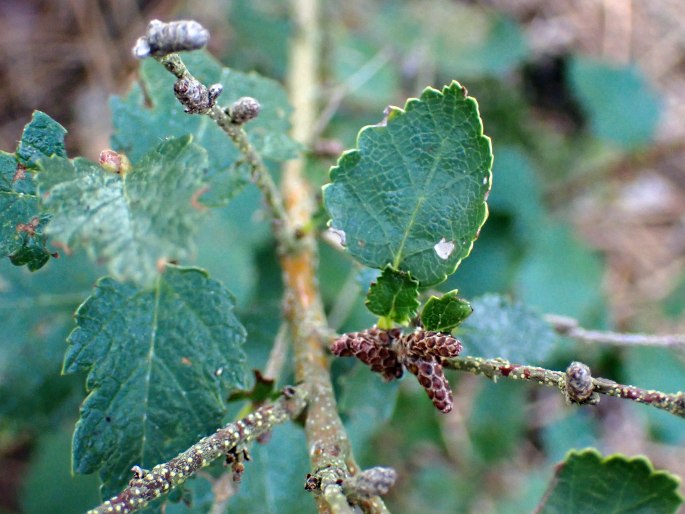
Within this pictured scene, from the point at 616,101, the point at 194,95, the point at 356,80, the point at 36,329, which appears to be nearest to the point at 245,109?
the point at 194,95

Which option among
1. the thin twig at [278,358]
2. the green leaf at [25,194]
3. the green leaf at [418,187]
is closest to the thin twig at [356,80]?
the thin twig at [278,358]

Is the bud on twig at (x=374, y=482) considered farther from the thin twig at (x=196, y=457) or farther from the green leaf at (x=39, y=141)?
the green leaf at (x=39, y=141)

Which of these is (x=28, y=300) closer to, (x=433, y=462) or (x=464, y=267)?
(x=464, y=267)

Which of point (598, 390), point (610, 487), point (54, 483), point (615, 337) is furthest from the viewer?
point (54, 483)

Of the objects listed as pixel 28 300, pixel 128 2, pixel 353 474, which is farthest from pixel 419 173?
pixel 128 2

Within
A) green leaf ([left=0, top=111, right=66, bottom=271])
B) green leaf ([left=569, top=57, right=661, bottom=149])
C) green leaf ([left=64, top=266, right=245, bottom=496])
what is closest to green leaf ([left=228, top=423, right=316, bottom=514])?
green leaf ([left=64, top=266, right=245, bottom=496])

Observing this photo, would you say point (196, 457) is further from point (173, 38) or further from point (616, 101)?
point (616, 101)
